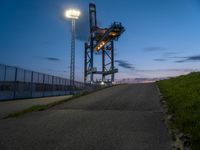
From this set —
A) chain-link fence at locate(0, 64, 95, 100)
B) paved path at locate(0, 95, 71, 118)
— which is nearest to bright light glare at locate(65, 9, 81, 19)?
chain-link fence at locate(0, 64, 95, 100)

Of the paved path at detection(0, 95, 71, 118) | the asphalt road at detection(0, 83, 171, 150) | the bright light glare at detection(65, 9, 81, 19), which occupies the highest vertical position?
the bright light glare at detection(65, 9, 81, 19)

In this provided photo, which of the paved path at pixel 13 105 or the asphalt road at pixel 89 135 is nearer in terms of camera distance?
the asphalt road at pixel 89 135

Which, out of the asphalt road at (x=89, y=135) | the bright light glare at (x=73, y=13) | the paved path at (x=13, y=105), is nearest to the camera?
the asphalt road at (x=89, y=135)

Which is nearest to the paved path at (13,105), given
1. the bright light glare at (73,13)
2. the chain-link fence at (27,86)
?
the chain-link fence at (27,86)

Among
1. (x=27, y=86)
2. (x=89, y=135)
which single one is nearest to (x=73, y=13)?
(x=27, y=86)

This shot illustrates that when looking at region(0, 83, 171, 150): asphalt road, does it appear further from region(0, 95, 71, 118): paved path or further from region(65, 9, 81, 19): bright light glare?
region(65, 9, 81, 19): bright light glare

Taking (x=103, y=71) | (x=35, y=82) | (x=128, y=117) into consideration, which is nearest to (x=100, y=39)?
(x=103, y=71)

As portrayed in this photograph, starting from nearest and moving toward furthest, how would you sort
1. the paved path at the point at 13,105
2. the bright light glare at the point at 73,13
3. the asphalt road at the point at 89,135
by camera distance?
the asphalt road at the point at 89,135 < the paved path at the point at 13,105 < the bright light glare at the point at 73,13

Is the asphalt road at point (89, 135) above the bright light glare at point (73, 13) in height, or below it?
below

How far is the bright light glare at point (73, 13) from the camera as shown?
119 ft

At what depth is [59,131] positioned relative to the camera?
20.6 feet

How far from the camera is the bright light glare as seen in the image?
119ft

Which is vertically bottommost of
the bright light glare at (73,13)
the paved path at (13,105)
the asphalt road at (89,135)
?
the asphalt road at (89,135)

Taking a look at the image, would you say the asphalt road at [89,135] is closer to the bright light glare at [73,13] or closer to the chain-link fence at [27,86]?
the chain-link fence at [27,86]
